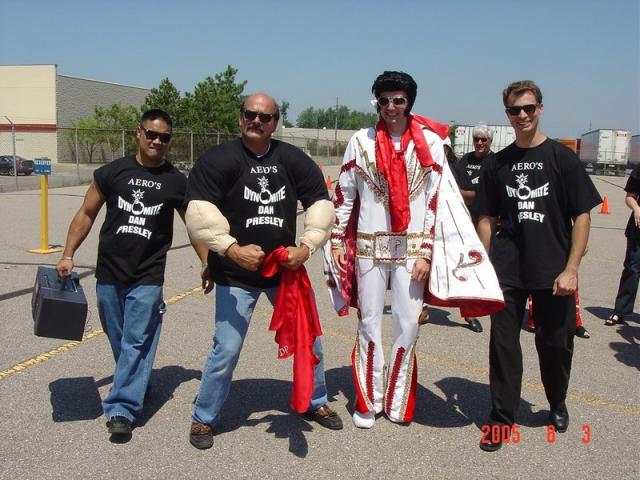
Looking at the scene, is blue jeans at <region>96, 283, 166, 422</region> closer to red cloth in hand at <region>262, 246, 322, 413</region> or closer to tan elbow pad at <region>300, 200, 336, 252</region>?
red cloth in hand at <region>262, 246, 322, 413</region>

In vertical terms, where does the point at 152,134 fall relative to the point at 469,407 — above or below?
above

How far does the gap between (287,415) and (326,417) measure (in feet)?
0.93

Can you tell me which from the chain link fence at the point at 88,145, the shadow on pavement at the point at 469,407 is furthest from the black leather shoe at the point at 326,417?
the chain link fence at the point at 88,145

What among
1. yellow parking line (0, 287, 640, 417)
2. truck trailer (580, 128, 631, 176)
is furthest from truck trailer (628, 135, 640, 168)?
yellow parking line (0, 287, 640, 417)

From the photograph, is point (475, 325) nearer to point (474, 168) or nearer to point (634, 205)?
point (474, 168)

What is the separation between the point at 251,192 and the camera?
10.8ft

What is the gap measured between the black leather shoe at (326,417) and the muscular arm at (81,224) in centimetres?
174

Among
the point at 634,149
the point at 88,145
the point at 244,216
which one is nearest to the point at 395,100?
the point at 244,216

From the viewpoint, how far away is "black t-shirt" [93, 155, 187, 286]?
3.53 metres

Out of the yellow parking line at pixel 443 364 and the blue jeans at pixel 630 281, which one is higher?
the blue jeans at pixel 630 281

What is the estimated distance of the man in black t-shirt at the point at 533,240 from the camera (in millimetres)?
3377

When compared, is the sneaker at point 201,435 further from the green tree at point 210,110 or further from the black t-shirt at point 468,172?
the green tree at point 210,110

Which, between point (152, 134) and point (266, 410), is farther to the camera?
point (266, 410)

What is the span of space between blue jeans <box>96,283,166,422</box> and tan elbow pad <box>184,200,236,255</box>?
2.16 feet
